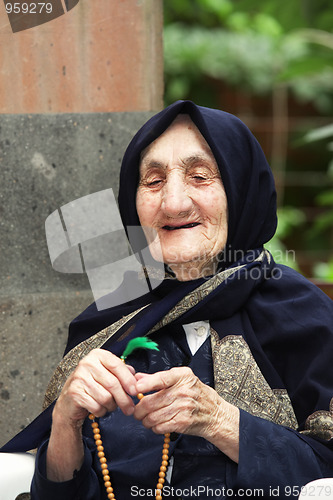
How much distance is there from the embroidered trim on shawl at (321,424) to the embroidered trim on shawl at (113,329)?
47cm

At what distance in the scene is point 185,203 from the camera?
214 cm

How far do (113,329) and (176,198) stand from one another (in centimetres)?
46

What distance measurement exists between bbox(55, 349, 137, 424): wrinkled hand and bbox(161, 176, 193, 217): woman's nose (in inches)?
20.1

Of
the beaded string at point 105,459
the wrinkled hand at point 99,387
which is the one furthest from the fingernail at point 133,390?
the beaded string at point 105,459

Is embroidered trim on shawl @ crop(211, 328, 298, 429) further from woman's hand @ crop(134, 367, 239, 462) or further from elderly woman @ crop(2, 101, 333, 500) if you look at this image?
woman's hand @ crop(134, 367, 239, 462)

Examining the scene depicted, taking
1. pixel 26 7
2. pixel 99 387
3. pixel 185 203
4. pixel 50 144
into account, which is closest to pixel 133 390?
pixel 99 387

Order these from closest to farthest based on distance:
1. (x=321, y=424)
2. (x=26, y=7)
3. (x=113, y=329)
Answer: (x=321, y=424) → (x=113, y=329) → (x=26, y=7)

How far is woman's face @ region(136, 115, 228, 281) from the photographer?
2.16 meters

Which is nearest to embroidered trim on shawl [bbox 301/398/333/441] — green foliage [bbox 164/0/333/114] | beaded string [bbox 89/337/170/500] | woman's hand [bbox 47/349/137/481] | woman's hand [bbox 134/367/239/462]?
woman's hand [bbox 134/367/239/462]

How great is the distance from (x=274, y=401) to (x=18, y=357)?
1122 millimetres

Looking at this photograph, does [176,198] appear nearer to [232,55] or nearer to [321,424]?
[321,424]

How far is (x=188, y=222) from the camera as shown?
7.13 ft

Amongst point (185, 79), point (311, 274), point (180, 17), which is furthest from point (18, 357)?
point (180, 17)

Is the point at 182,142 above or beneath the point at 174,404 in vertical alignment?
above
